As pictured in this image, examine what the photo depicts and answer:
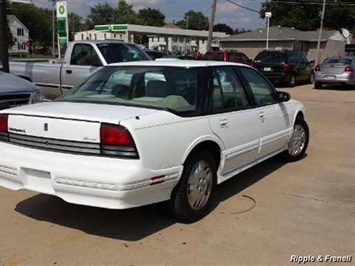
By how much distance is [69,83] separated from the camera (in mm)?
11812

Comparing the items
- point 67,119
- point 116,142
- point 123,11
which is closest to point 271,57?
point 67,119

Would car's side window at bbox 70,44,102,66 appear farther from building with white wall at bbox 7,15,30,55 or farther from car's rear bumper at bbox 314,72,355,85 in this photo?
building with white wall at bbox 7,15,30,55

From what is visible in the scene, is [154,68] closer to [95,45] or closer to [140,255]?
[140,255]

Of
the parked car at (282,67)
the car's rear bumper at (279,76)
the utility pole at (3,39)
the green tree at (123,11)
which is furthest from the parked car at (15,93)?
the green tree at (123,11)

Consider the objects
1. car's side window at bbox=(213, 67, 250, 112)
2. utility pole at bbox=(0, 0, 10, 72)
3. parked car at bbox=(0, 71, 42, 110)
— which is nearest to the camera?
car's side window at bbox=(213, 67, 250, 112)

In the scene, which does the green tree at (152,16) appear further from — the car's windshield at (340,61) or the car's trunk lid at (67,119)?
the car's trunk lid at (67,119)

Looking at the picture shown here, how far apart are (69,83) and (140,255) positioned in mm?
8289

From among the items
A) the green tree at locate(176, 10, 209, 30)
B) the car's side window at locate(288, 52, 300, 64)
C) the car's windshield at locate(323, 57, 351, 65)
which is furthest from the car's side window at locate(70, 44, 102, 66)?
the green tree at locate(176, 10, 209, 30)

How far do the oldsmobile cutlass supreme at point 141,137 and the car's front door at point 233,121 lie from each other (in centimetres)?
1

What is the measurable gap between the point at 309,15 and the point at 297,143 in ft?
230

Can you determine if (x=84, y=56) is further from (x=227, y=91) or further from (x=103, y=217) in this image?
(x=103, y=217)

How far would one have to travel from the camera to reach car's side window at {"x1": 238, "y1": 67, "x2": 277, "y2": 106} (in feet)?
20.2

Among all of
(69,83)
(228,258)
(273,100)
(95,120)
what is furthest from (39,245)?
(69,83)

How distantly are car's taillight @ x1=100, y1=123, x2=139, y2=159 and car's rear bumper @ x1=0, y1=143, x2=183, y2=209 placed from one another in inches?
2.6
